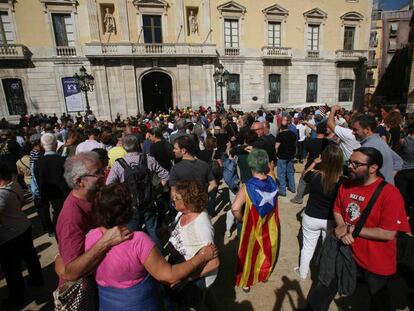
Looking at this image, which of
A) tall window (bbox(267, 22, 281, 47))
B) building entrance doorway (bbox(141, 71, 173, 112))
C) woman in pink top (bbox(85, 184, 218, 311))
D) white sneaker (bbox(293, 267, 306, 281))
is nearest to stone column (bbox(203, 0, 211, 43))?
building entrance doorway (bbox(141, 71, 173, 112))

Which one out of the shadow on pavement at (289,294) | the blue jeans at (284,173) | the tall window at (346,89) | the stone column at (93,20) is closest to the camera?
the shadow on pavement at (289,294)

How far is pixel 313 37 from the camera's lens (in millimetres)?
21578

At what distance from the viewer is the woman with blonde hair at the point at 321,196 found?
9.37 feet

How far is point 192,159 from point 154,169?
694 mm

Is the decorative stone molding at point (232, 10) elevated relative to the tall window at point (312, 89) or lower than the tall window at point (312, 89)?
elevated

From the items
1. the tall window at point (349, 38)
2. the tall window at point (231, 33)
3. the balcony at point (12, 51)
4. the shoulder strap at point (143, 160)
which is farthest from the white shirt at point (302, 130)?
the tall window at point (349, 38)

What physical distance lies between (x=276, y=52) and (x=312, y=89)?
4.77 meters

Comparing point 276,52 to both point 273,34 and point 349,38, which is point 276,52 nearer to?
point 273,34

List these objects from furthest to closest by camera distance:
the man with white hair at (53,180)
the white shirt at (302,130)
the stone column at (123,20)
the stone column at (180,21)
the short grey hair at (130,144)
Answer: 1. the stone column at (180,21)
2. the stone column at (123,20)
3. the white shirt at (302,130)
4. the man with white hair at (53,180)
5. the short grey hair at (130,144)

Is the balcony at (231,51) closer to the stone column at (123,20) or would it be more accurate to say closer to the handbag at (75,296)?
the stone column at (123,20)

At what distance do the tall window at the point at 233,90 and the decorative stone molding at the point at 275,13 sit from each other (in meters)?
5.19

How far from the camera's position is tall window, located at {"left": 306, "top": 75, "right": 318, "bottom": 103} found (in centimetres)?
2202

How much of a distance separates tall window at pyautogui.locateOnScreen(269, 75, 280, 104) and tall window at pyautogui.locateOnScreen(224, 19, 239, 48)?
4.06 m

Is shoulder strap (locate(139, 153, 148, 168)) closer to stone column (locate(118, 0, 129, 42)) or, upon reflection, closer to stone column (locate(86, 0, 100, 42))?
stone column (locate(118, 0, 129, 42))
